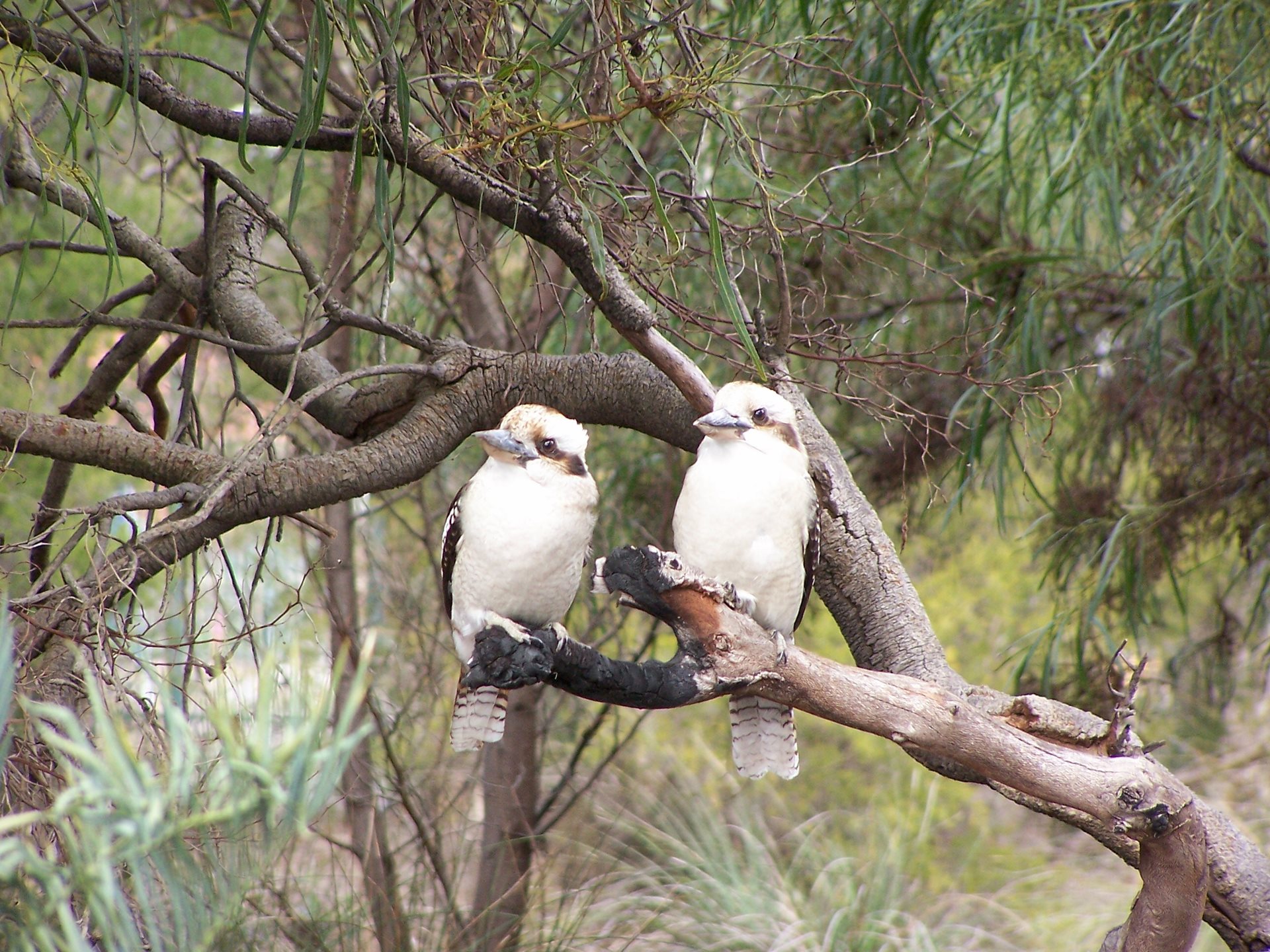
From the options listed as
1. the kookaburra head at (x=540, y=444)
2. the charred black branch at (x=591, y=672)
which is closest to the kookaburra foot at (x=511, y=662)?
the charred black branch at (x=591, y=672)

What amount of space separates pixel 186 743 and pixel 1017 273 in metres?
2.45

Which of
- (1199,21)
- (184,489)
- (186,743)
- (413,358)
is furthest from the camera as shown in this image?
(413,358)

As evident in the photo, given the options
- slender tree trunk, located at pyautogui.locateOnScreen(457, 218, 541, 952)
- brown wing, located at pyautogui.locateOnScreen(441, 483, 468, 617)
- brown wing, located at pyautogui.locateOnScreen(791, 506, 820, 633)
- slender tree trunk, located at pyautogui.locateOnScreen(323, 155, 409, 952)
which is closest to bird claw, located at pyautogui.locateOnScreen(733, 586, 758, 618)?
brown wing, located at pyautogui.locateOnScreen(791, 506, 820, 633)

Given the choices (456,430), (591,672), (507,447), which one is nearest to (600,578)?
(591,672)

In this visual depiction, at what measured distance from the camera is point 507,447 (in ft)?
5.17

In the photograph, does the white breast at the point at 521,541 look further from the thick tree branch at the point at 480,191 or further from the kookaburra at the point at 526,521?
the thick tree branch at the point at 480,191

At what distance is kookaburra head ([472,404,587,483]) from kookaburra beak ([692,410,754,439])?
0.18m

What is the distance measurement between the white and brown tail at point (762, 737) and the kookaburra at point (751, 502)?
0.20 metres

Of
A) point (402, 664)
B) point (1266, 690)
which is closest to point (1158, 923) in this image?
point (402, 664)

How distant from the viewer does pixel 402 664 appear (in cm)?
404

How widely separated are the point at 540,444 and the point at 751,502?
0.33 metres

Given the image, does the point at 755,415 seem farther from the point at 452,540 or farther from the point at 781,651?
the point at 452,540

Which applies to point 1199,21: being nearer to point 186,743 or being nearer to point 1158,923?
point 1158,923

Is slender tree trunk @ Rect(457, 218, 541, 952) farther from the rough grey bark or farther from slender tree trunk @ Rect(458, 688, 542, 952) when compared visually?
the rough grey bark
